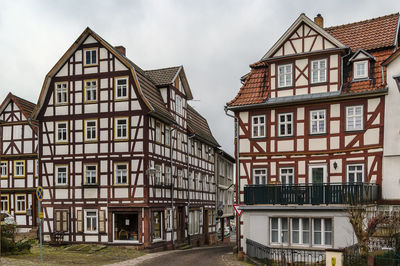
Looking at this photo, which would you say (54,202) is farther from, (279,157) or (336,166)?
(336,166)

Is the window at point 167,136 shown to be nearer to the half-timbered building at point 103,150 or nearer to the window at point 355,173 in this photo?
the half-timbered building at point 103,150

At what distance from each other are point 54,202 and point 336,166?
61.1 ft

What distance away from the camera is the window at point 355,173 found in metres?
25.7

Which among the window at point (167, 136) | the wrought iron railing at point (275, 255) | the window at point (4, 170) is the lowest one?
the wrought iron railing at point (275, 255)

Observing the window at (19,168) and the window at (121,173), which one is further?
the window at (19,168)

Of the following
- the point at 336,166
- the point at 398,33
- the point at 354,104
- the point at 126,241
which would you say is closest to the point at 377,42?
the point at 398,33

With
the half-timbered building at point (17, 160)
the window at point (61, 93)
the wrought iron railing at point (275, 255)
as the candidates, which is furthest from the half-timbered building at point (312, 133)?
the half-timbered building at point (17, 160)

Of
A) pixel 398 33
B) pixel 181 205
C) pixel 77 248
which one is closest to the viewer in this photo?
pixel 398 33

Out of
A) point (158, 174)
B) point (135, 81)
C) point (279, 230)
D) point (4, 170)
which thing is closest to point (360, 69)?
point (279, 230)

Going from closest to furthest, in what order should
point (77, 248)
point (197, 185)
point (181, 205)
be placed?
1. point (77, 248)
2. point (181, 205)
3. point (197, 185)

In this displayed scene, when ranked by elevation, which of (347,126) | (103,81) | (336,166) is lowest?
(336,166)

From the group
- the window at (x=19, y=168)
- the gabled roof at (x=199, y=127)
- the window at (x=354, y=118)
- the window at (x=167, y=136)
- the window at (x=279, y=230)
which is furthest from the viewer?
the gabled roof at (x=199, y=127)

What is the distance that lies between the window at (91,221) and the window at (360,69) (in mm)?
18234

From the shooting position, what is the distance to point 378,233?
21.6 metres
